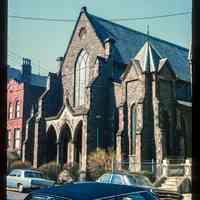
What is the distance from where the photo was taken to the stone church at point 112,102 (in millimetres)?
29125

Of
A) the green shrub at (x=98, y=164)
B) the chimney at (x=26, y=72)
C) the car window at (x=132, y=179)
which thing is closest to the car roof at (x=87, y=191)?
the car window at (x=132, y=179)

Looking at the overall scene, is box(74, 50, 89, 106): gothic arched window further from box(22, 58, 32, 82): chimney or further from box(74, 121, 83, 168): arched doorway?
box(22, 58, 32, 82): chimney

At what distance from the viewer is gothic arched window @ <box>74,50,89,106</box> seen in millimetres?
36781

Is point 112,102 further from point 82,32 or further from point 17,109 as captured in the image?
point 17,109

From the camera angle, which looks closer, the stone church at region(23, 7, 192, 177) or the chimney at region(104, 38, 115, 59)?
the stone church at region(23, 7, 192, 177)

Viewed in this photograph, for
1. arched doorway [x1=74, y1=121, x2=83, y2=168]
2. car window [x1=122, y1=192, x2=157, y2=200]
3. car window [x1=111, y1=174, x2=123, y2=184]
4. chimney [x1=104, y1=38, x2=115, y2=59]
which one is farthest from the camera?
chimney [x1=104, y1=38, x2=115, y2=59]

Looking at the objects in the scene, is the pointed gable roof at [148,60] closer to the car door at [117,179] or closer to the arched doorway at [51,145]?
the arched doorway at [51,145]

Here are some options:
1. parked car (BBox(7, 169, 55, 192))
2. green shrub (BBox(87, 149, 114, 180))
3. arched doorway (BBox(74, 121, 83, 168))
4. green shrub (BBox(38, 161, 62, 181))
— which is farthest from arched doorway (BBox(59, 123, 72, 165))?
parked car (BBox(7, 169, 55, 192))

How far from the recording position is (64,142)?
3444 centimetres

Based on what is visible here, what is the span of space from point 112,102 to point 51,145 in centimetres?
734

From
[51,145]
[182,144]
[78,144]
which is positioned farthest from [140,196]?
[51,145]

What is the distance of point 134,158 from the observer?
28.5m

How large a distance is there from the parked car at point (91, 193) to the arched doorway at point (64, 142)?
28.7 metres

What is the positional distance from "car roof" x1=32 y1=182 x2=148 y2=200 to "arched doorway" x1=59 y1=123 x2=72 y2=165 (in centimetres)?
2868
